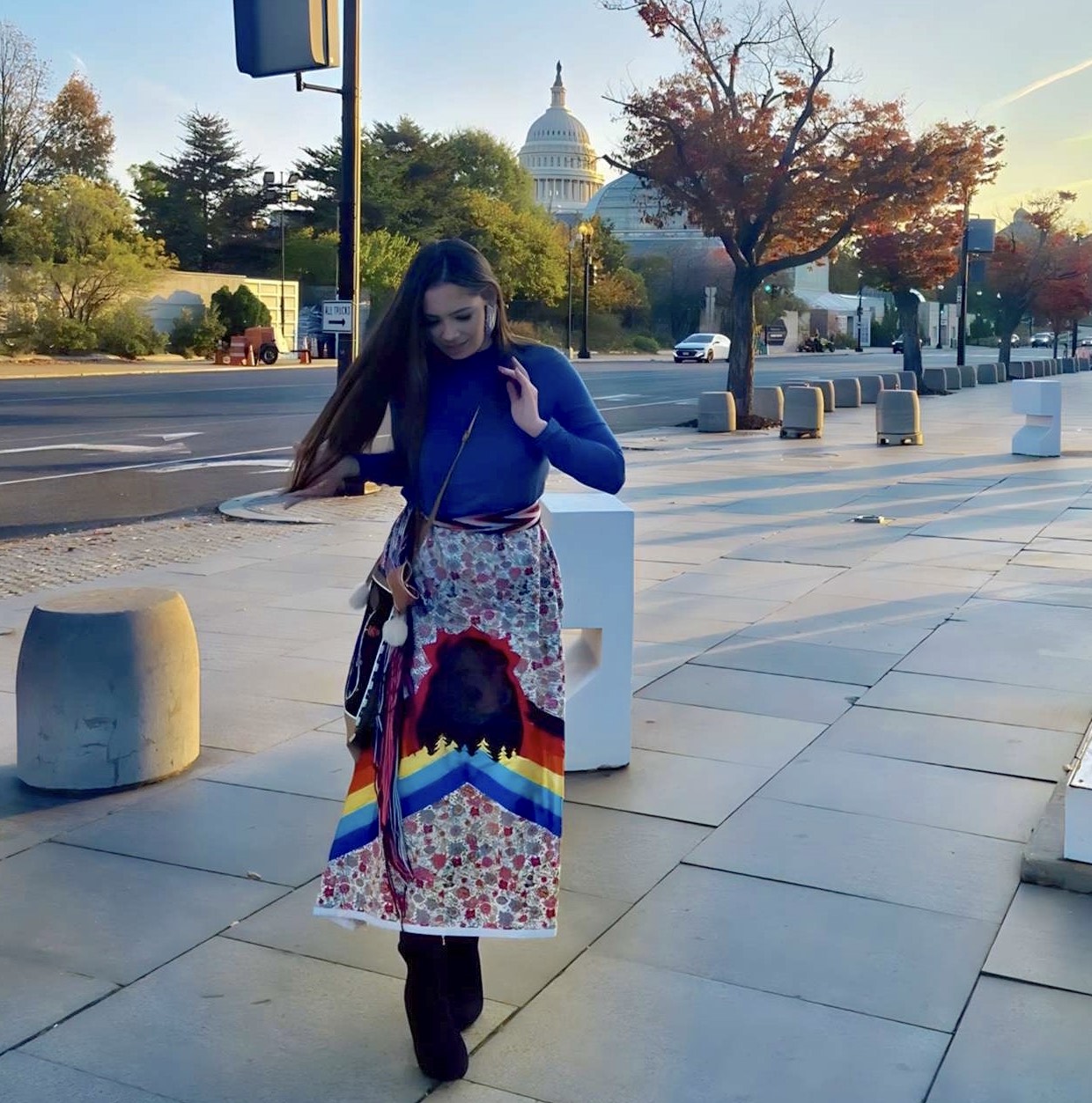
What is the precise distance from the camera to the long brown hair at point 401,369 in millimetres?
3248

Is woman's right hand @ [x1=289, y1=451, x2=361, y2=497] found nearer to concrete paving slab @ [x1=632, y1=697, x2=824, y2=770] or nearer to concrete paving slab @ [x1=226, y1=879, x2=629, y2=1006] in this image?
concrete paving slab @ [x1=226, y1=879, x2=629, y2=1006]

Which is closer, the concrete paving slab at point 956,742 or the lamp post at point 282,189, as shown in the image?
the concrete paving slab at point 956,742

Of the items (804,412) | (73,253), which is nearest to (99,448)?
(804,412)

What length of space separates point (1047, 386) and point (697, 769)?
550 inches

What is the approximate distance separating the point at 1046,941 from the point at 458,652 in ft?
6.38

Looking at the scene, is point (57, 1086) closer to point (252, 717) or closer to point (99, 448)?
point (252, 717)

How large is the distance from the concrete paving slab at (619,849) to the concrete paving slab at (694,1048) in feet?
2.09

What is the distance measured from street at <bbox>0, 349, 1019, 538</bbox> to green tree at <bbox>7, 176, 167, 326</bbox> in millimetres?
9907

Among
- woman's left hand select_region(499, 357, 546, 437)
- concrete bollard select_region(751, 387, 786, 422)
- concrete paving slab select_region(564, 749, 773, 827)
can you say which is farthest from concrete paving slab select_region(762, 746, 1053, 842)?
concrete bollard select_region(751, 387, 786, 422)

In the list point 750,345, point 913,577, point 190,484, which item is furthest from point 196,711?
point 750,345

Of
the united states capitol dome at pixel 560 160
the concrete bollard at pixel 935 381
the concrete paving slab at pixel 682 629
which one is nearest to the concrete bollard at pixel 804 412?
the concrete paving slab at pixel 682 629

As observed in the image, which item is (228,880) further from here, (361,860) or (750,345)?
(750,345)

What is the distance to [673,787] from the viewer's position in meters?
5.29

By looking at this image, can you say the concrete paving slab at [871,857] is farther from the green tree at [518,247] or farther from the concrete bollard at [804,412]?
the green tree at [518,247]
